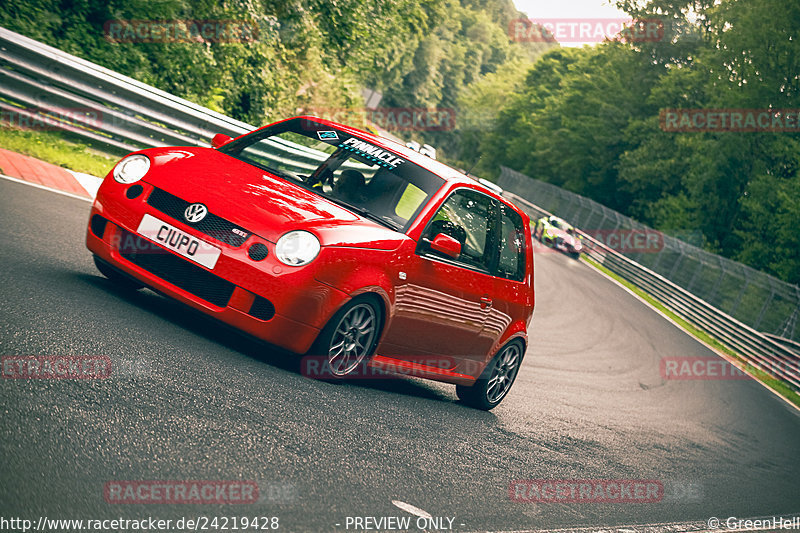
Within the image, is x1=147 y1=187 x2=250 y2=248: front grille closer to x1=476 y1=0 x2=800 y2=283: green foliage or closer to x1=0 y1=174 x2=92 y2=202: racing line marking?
x1=0 y1=174 x2=92 y2=202: racing line marking

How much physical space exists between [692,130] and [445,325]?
154 ft

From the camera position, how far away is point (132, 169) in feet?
19.2

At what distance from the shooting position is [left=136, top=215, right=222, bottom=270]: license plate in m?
5.25

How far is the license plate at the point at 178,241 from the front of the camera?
5254mm

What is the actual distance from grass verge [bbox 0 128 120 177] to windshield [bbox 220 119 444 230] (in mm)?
5160

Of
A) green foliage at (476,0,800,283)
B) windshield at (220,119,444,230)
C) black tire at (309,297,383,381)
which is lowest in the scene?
black tire at (309,297,383,381)

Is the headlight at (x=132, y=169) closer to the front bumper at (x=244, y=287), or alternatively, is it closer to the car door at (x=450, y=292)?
the front bumper at (x=244, y=287)

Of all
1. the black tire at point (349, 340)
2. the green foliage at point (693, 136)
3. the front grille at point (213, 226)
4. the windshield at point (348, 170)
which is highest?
the green foliage at point (693, 136)

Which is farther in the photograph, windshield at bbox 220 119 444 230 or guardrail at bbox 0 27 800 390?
guardrail at bbox 0 27 800 390

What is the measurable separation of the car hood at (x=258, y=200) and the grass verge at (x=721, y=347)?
14.9m

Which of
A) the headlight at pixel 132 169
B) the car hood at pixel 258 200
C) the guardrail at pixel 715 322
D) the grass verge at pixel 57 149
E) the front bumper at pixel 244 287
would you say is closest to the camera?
the front bumper at pixel 244 287

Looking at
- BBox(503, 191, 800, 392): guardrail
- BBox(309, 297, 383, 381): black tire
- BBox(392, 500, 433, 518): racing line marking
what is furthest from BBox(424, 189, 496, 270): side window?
BBox(503, 191, 800, 392): guardrail

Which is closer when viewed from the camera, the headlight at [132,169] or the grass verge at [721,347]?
the headlight at [132,169]

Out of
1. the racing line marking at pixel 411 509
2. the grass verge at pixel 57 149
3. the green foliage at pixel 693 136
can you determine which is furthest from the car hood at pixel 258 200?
the green foliage at pixel 693 136
